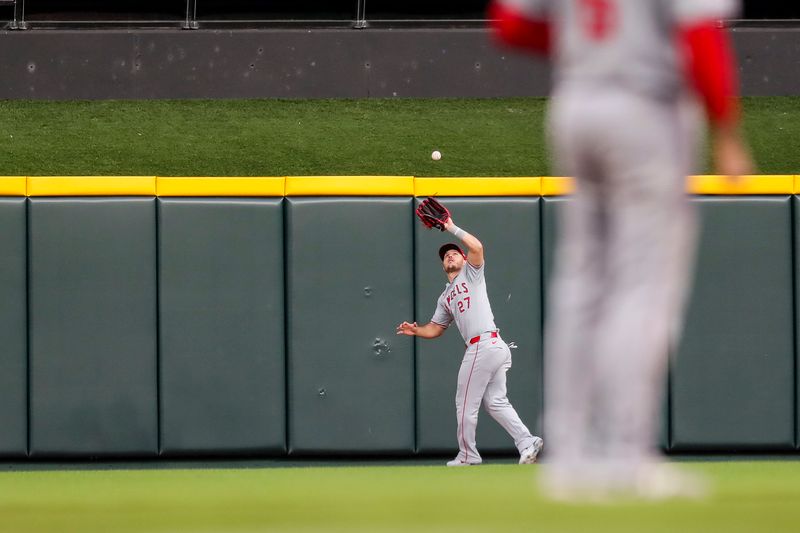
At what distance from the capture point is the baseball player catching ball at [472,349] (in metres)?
8.80

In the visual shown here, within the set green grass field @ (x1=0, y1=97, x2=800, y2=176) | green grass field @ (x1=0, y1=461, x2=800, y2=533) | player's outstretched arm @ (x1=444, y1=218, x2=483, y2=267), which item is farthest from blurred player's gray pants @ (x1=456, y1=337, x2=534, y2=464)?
green grass field @ (x1=0, y1=97, x2=800, y2=176)

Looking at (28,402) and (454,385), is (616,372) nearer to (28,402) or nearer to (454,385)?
(454,385)

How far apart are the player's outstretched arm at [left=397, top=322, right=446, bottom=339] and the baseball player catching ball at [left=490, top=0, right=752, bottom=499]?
20.3 ft

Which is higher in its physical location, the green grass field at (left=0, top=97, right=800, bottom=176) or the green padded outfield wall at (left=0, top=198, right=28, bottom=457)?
the green grass field at (left=0, top=97, right=800, bottom=176)

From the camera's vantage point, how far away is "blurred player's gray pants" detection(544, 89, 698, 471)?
2.65 m

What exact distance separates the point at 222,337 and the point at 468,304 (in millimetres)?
2170

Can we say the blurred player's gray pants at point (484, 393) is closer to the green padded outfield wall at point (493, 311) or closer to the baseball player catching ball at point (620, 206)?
the green padded outfield wall at point (493, 311)

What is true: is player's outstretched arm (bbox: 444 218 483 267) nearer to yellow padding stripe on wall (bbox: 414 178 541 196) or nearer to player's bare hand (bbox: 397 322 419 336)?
player's bare hand (bbox: 397 322 419 336)

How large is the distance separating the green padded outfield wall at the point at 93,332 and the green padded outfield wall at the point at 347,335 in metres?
1.11

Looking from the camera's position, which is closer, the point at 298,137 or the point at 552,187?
the point at 552,187

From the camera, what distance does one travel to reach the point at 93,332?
32.4 ft

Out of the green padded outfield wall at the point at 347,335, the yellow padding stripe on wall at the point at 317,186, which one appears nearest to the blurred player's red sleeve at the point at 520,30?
the yellow padding stripe on wall at the point at 317,186

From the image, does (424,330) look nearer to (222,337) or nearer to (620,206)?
(222,337)

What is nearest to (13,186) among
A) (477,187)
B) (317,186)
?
(317,186)
